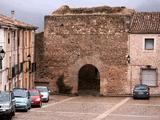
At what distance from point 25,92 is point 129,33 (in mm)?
20689

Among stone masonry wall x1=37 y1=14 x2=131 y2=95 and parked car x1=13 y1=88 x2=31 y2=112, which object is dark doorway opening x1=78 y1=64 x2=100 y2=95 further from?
parked car x1=13 y1=88 x2=31 y2=112

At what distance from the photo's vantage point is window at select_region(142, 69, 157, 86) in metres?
51.9

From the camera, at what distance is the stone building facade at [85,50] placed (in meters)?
52.8

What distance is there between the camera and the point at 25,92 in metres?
33.7

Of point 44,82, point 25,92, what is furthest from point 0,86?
point 44,82

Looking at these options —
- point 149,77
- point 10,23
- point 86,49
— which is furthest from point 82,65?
point 10,23

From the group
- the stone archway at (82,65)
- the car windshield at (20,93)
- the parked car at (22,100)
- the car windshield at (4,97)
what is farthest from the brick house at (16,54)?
the car windshield at (4,97)

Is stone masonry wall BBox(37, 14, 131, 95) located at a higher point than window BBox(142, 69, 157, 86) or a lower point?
higher

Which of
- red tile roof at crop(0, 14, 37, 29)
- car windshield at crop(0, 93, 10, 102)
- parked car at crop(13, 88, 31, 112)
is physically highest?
red tile roof at crop(0, 14, 37, 29)

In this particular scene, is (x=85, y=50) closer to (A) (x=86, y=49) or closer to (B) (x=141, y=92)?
(A) (x=86, y=49)

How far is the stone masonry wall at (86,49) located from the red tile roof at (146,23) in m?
0.93

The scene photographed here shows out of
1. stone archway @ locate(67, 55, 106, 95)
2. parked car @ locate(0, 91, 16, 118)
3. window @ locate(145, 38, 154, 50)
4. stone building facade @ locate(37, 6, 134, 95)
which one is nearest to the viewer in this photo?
parked car @ locate(0, 91, 16, 118)

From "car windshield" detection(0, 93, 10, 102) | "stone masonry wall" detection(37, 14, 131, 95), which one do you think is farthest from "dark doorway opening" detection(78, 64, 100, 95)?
"car windshield" detection(0, 93, 10, 102)

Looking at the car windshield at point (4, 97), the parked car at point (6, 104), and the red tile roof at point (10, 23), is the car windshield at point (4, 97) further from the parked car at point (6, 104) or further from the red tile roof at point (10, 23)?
the red tile roof at point (10, 23)
